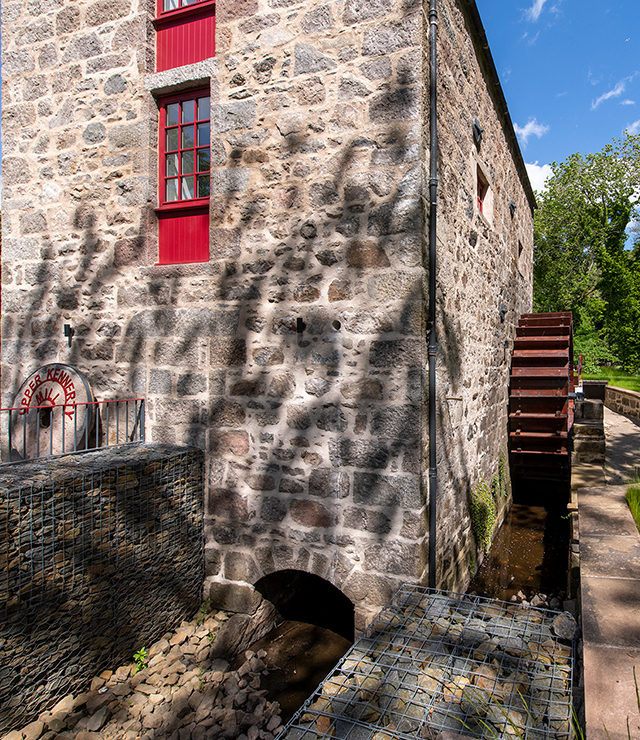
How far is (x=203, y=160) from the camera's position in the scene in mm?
4297

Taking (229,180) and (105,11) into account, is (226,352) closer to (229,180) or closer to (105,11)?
(229,180)

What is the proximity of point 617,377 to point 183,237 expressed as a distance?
18512 millimetres

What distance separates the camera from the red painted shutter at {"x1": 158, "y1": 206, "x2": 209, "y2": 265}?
4.21 m

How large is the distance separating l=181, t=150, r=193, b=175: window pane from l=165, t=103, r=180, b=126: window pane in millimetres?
286

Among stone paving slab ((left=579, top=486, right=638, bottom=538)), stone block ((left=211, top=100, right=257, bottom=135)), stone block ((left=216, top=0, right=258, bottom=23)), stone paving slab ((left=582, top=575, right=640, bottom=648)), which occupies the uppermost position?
stone block ((left=216, top=0, right=258, bottom=23))

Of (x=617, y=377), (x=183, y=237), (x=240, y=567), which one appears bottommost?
(x=240, y=567)

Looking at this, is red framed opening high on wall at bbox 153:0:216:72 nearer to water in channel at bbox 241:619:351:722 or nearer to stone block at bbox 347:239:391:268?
stone block at bbox 347:239:391:268

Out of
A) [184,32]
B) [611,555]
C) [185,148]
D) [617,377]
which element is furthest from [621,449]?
[617,377]

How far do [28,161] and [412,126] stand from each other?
3617 mm

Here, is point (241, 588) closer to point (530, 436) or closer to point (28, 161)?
point (28, 161)

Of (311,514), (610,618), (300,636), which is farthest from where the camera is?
(300,636)

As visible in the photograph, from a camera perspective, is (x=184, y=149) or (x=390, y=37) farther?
(x=184, y=149)

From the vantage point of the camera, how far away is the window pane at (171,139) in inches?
173

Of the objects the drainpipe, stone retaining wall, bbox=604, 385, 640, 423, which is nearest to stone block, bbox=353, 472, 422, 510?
the drainpipe
